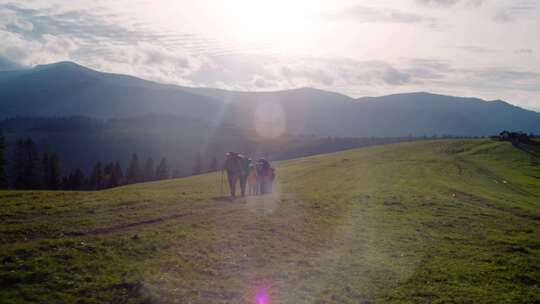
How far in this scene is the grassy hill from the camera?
1424 centimetres

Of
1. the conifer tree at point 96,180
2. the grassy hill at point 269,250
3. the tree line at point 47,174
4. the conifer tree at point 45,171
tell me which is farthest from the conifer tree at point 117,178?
the grassy hill at point 269,250

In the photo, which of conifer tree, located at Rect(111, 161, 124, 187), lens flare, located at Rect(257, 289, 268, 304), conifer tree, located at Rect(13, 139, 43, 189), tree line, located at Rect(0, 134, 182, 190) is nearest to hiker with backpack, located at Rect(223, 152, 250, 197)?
lens flare, located at Rect(257, 289, 268, 304)

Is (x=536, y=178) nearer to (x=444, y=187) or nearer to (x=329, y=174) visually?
(x=444, y=187)

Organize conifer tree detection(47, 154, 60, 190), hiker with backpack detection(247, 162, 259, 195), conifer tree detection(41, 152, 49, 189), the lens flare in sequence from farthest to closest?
1. conifer tree detection(47, 154, 60, 190)
2. conifer tree detection(41, 152, 49, 189)
3. hiker with backpack detection(247, 162, 259, 195)
4. the lens flare

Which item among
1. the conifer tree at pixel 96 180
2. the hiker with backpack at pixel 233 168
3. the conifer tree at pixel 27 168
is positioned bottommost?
the conifer tree at pixel 96 180

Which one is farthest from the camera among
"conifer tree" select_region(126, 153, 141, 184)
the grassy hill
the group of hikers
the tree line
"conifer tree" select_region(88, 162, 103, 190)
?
"conifer tree" select_region(126, 153, 141, 184)

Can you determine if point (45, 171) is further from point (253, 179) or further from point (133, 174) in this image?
point (253, 179)

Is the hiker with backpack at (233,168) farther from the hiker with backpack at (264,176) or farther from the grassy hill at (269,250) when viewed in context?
the hiker with backpack at (264,176)

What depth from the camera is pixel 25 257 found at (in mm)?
15242

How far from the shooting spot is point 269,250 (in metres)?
19.2

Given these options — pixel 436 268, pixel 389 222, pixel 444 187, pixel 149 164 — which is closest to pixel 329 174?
pixel 444 187

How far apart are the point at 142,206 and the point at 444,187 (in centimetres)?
A: 3025

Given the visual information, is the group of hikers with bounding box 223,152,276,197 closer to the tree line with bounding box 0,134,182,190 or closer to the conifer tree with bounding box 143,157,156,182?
the tree line with bounding box 0,134,182,190

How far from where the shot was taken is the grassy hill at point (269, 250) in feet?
46.7
